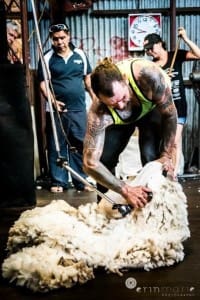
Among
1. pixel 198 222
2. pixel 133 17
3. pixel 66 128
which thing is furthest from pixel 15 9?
pixel 198 222

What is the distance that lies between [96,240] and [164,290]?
46 cm

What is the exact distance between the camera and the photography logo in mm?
2256

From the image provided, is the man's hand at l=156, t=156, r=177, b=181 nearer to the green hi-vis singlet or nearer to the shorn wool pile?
the shorn wool pile

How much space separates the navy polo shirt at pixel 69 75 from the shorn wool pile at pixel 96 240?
2000mm

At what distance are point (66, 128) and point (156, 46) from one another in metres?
1.14

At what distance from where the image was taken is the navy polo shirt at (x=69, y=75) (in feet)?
15.1

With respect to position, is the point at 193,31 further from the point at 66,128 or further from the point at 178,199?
the point at 178,199

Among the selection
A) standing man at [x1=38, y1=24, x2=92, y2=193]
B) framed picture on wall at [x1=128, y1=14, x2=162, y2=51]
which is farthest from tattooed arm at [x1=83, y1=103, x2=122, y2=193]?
framed picture on wall at [x1=128, y1=14, x2=162, y2=51]

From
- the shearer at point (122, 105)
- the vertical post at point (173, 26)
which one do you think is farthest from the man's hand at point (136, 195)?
the vertical post at point (173, 26)

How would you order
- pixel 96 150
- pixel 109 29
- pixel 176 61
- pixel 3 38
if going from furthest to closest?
pixel 109 29 → pixel 176 61 → pixel 3 38 → pixel 96 150

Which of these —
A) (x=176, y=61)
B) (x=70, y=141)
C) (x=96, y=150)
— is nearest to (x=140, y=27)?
(x=176, y=61)

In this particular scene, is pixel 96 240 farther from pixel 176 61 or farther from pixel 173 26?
pixel 173 26

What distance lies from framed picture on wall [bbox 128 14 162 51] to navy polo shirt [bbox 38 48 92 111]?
132 centimetres

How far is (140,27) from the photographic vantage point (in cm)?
581
